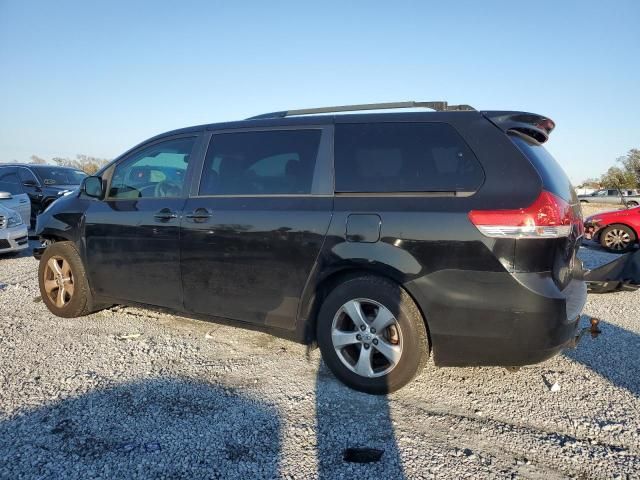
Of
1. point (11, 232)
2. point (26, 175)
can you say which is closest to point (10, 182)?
point (26, 175)

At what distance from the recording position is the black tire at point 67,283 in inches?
168

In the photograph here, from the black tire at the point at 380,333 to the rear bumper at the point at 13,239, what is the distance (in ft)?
22.2

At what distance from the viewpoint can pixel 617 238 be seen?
31.4ft

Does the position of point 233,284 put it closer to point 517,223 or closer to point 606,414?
point 517,223

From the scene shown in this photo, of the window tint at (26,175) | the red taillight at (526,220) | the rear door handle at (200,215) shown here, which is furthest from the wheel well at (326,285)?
the window tint at (26,175)

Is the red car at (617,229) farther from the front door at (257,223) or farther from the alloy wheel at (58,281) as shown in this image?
the alloy wheel at (58,281)

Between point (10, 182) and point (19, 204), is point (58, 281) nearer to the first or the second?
point (19, 204)

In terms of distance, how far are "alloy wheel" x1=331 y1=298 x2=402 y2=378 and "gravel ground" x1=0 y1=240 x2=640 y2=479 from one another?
0.70 feet

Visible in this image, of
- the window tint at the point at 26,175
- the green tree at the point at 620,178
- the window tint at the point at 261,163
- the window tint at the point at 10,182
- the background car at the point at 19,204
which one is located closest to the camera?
the window tint at the point at 261,163

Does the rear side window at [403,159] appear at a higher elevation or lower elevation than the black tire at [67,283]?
higher

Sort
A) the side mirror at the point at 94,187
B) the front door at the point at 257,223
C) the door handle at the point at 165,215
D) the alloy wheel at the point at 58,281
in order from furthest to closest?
the alloy wheel at the point at 58,281, the side mirror at the point at 94,187, the door handle at the point at 165,215, the front door at the point at 257,223

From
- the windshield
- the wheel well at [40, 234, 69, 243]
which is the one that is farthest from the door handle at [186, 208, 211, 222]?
the windshield

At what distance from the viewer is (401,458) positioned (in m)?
2.29

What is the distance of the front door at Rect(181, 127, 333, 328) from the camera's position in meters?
3.12
